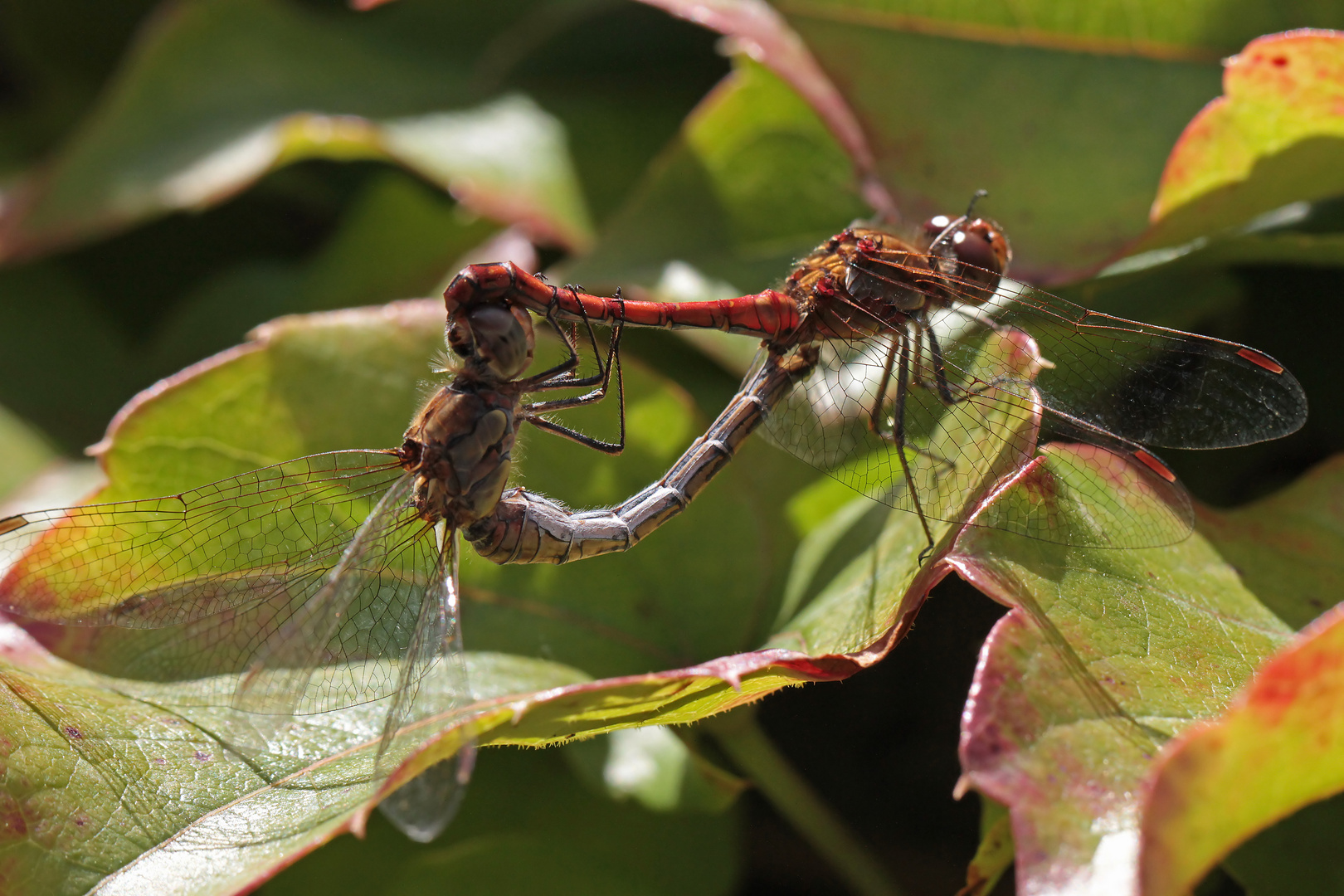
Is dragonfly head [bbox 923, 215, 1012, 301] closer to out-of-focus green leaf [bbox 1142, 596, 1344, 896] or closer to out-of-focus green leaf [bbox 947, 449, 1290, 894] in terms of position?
out-of-focus green leaf [bbox 947, 449, 1290, 894]

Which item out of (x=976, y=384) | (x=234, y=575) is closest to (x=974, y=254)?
(x=976, y=384)

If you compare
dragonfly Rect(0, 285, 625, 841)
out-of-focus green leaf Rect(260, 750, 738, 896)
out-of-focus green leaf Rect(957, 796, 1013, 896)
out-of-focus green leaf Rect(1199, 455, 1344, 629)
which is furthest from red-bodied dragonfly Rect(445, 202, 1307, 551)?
out-of-focus green leaf Rect(260, 750, 738, 896)

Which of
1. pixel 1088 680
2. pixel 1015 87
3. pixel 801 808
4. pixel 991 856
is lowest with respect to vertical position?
pixel 801 808

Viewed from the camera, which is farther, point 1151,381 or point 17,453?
point 17,453

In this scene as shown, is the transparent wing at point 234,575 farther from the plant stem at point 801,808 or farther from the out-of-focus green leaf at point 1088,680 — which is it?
the out-of-focus green leaf at point 1088,680

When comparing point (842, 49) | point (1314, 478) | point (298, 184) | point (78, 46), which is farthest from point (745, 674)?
point (78, 46)

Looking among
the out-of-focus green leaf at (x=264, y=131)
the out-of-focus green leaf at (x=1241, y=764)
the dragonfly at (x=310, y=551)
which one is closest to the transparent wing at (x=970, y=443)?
the out-of-focus green leaf at (x=1241, y=764)

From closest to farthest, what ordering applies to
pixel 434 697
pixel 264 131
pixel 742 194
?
pixel 434 697 < pixel 742 194 < pixel 264 131

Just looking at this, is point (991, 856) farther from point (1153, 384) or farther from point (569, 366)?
point (569, 366)
